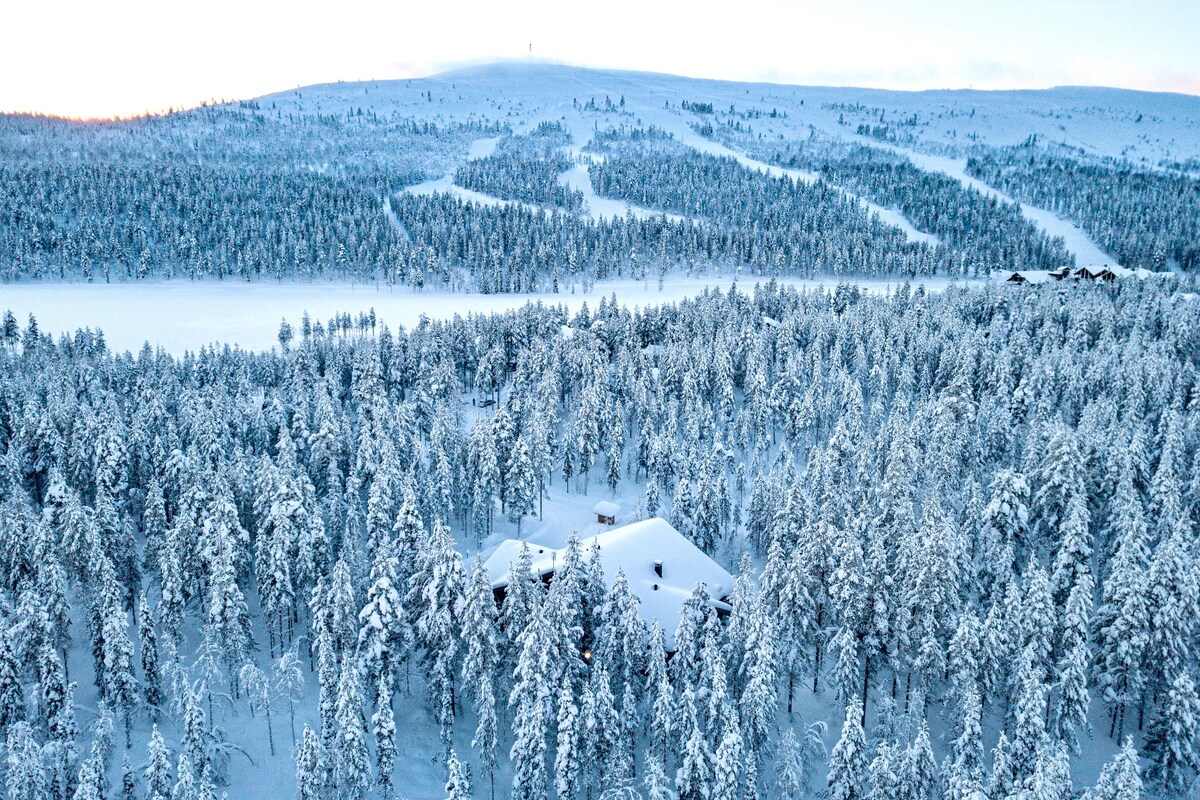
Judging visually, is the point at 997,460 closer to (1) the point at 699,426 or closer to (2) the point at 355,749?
(1) the point at 699,426

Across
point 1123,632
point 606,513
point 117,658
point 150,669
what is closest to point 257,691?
point 150,669

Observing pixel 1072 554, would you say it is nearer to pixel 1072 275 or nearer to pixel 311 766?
pixel 311 766

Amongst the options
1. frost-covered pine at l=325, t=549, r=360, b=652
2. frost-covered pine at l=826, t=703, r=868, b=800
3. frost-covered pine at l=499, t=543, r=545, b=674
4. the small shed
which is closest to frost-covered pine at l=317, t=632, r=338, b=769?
frost-covered pine at l=325, t=549, r=360, b=652

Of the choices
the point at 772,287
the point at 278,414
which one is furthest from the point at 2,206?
the point at 772,287

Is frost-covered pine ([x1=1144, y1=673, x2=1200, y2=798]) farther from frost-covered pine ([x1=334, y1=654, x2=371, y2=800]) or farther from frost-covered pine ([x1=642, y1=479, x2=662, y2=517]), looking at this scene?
frost-covered pine ([x1=334, y1=654, x2=371, y2=800])

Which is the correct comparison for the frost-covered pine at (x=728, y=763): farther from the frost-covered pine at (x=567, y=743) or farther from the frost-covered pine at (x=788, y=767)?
the frost-covered pine at (x=567, y=743)

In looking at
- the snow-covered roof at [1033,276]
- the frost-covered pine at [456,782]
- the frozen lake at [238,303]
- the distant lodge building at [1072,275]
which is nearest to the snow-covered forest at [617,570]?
the frost-covered pine at [456,782]
